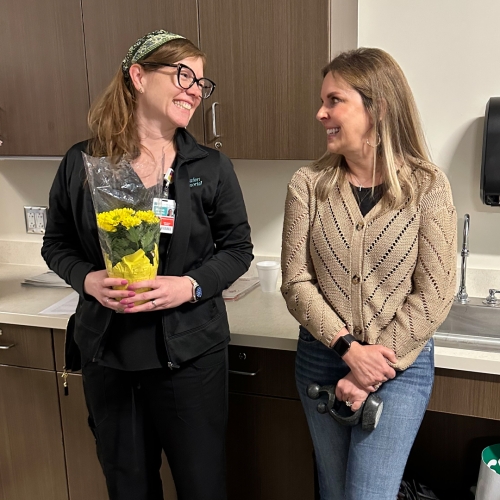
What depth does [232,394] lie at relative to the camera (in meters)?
1.85

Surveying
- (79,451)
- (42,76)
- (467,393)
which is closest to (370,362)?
(467,393)

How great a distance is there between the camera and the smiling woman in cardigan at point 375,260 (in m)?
1.33

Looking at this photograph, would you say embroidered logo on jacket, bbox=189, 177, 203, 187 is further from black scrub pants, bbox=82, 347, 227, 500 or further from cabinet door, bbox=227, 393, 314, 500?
cabinet door, bbox=227, 393, 314, 500

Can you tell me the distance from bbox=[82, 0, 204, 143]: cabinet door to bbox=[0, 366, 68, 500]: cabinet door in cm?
100

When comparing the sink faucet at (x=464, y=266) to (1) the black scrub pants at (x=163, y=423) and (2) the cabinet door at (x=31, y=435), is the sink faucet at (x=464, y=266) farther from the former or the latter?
(2) the cabinet door at (x=31, y=435)

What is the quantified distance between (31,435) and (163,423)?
0.80 metres

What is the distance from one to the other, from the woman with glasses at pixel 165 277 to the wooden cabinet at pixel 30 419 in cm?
47

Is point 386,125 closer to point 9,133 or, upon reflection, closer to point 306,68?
point 306,68

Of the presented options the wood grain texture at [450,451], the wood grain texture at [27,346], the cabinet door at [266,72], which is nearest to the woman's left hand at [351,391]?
the cabinet door at [266,72]

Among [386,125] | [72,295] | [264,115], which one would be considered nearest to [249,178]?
[264,115]

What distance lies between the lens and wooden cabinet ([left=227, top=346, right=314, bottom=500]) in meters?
1.79

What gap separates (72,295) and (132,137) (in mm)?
845

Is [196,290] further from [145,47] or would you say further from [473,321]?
[473,321]

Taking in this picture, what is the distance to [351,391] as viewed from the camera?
1.36m
